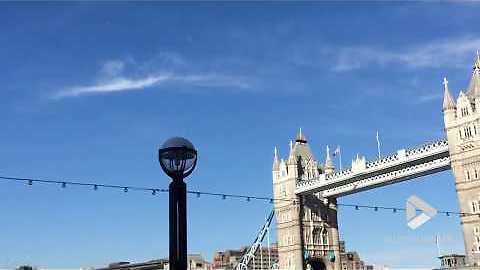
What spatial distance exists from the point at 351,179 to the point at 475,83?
811 inches

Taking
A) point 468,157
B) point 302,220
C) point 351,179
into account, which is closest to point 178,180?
point 468,157

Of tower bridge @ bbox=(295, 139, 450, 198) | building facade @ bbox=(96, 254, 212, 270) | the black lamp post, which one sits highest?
tower bridge @ bbox=(295, 139, 450, 198)

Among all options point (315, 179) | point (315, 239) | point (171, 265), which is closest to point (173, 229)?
point (171, 265)

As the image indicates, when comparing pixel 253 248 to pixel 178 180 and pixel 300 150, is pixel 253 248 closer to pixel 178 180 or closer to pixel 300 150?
pixel 300 150

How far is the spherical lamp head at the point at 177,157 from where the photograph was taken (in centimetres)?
858

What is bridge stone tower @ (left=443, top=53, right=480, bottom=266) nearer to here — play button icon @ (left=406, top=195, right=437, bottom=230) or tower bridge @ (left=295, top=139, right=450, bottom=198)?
tower bridge @ (left=295, top=139, right=450, bottom=198)

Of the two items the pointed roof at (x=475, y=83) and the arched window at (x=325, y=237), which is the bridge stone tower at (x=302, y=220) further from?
the pointed roof at (x=475, y=83)

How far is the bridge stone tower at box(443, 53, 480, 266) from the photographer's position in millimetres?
66000

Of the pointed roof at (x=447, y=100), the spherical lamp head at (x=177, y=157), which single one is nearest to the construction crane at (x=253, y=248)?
the pointed roof at (x=447, y=100)

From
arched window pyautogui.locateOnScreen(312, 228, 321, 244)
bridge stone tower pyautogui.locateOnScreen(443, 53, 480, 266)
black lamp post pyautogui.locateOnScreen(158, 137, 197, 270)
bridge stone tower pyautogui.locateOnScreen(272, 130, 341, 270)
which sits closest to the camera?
black lamp post pyautogui.locateOnScreen(158, 137, 197, 270)

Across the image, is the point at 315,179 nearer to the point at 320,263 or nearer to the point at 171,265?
the point at 320,263

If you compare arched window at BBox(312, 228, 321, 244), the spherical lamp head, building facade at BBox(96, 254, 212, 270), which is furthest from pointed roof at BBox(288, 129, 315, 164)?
the spherical lamp head

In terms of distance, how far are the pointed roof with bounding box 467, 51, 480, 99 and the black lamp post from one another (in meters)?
66.9

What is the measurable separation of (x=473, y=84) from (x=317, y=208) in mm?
35259
